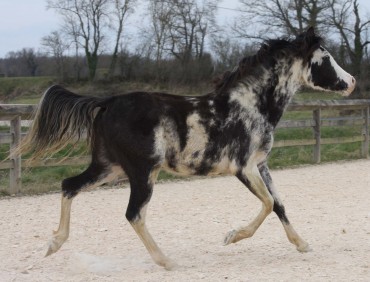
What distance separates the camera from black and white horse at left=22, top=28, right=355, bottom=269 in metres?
4.22

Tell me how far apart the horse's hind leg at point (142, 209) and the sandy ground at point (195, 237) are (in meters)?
0.10

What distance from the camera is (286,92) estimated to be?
4797 millimetres

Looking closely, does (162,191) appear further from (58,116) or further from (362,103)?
(362,103)

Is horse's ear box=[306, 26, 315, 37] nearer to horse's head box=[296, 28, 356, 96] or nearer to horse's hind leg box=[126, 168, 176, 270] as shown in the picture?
horse's head box=[296, 28, 356, 96]

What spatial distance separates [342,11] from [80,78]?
1456cm

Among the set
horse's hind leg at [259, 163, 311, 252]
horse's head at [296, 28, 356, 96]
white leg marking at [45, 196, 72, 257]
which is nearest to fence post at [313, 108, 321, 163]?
horse's head at [296, 28, 356, 96]

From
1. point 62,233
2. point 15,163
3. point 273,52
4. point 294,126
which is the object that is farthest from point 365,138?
point 62,233

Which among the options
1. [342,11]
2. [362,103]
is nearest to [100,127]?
[362,103]

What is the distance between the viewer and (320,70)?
484 centimetres

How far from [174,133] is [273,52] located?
1.25 meters

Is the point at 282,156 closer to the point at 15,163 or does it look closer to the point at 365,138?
the point at 365,138

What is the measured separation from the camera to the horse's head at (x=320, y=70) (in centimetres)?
480

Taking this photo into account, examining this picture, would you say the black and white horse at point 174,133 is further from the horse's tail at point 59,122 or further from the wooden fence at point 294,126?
the wooden fence at point 294,126

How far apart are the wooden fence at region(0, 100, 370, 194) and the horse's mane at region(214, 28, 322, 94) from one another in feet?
10.7
